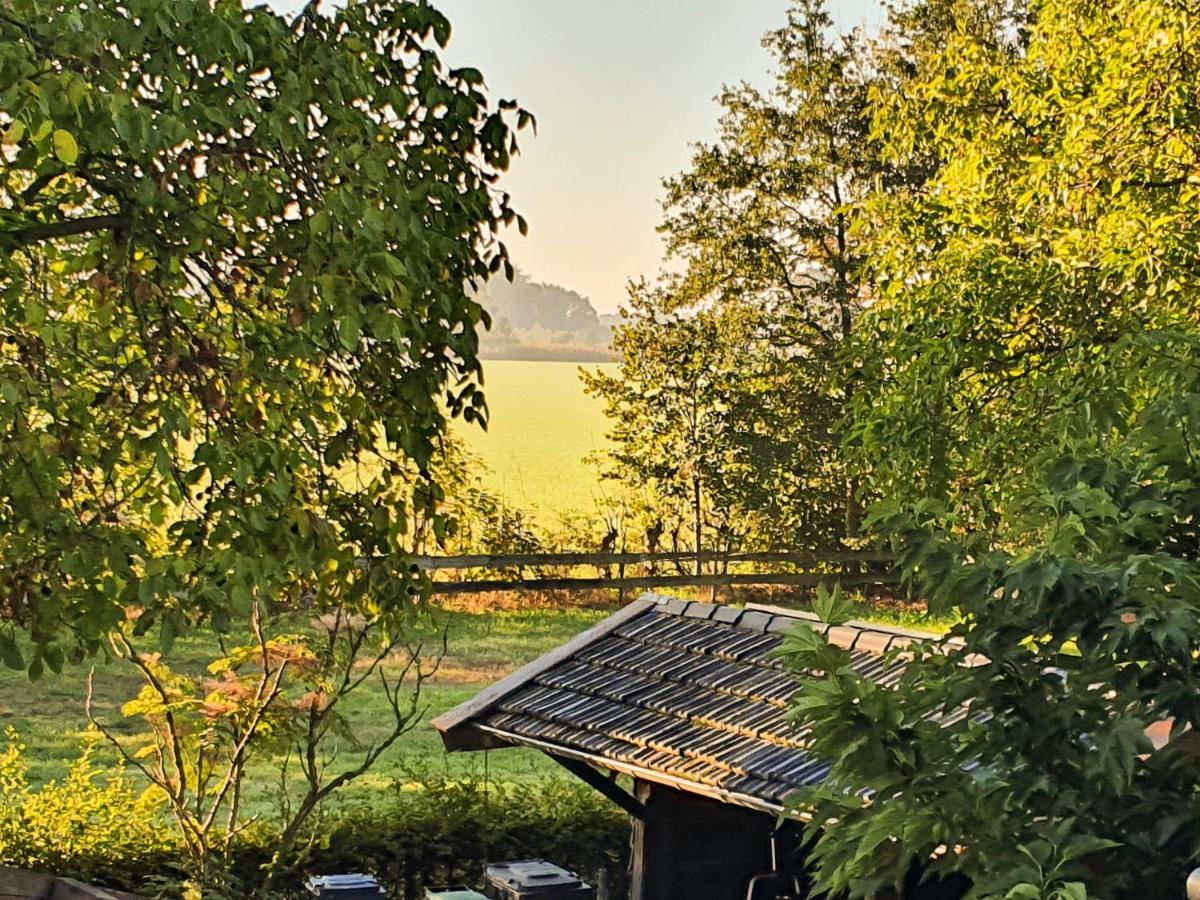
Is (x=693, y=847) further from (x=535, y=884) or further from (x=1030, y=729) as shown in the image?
(x=1030, y=729)

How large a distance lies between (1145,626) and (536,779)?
734 cm

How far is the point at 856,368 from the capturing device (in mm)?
7336

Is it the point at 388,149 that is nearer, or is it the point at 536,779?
the point at 388,149

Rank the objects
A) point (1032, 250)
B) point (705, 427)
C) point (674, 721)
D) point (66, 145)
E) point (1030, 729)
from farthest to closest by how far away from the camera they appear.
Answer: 1. point (705, 427)
2. point (1032, 250)
3. point (674, 721)
4. point (66, 145)
5. point (1030, 729)

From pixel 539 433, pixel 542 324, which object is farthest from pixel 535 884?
pixel 539 433

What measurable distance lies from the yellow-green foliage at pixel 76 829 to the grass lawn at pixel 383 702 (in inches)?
51.4

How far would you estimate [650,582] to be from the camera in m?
10.6

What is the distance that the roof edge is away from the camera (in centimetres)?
520

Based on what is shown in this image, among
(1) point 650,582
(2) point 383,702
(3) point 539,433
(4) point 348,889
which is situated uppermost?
(3) point 539,433

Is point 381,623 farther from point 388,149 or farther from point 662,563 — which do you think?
point 662,563

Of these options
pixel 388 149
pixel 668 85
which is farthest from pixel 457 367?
pixel 668 85

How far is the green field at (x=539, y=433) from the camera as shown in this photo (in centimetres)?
1380

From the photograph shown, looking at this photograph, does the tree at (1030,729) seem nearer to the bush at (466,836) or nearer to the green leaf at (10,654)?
the green leaf at (10,654)

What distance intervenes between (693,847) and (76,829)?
2.73 meters
